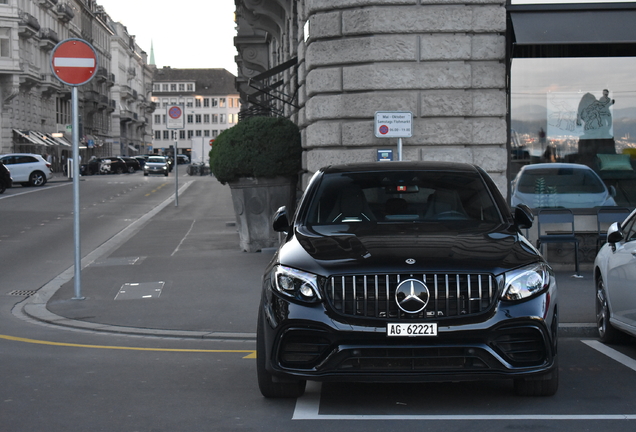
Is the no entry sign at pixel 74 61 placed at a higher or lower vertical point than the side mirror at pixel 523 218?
higher

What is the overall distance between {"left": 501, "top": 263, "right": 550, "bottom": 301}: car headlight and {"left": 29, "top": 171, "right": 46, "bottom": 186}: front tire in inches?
1676

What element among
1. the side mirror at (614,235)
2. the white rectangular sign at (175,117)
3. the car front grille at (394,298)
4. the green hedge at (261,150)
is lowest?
the car front grille at (394,298)

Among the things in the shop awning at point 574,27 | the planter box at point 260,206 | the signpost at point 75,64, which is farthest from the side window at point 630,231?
the planter box at point 260,206

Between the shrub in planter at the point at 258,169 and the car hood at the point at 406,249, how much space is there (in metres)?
9.56

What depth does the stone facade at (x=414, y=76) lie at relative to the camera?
45.1ft

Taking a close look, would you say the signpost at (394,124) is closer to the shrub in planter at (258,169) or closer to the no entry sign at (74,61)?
the shrub in planter at (258,169)

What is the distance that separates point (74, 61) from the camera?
38.4ft

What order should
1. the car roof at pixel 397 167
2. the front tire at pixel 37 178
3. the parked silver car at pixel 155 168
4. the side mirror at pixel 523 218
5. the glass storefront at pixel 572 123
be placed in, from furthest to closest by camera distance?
the parked silver car at pixel 155 168, the front tire at pixel 37 178, the glass storefront at pixel 572 123, the car roof at pixel 397 167, the side mirror at pixel 523 218

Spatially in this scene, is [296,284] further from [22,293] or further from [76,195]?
[22,293]

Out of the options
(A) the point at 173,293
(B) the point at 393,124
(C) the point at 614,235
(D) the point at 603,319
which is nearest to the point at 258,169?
(B) the point at 393,124

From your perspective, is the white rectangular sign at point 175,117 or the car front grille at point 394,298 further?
the white rectangular sign at point 175,117

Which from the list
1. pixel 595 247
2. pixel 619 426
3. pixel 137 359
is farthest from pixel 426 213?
pixel 595 247

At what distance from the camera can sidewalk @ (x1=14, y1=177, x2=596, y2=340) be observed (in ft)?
32.3

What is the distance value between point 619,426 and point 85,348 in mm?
4917
